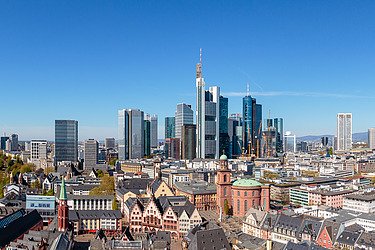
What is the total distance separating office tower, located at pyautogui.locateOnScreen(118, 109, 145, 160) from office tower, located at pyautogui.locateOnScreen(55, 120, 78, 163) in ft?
134

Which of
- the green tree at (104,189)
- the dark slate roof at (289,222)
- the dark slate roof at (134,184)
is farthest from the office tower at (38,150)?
the dark slate roof at (289,222)

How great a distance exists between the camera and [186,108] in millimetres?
195000

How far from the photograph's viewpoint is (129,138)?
196125mm

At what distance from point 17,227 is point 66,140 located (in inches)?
4272

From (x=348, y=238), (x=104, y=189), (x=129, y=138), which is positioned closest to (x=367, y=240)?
(x=348, y=238)

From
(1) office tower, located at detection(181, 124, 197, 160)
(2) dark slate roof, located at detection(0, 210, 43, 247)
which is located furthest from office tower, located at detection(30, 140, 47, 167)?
(2) dark slate roof, located at detection(0, 210, 43, 247)

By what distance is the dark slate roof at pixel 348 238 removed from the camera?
4416 centimetres

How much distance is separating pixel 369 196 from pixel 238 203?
24643 millimetres

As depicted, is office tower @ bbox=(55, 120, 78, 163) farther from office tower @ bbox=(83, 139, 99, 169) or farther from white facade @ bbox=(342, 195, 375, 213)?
white facade @ bbox=(342, 195, 375, 213)

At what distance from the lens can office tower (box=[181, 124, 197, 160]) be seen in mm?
184500

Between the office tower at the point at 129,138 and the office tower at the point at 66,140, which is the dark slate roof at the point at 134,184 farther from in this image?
the office tower at the point at 129,138

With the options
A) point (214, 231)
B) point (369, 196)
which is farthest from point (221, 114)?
point (214, 231)

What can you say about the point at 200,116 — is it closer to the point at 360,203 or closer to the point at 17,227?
the point at 360,203

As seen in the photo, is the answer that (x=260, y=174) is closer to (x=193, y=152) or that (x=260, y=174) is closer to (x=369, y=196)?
(x=369, y=196)
